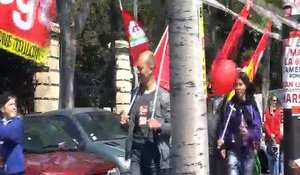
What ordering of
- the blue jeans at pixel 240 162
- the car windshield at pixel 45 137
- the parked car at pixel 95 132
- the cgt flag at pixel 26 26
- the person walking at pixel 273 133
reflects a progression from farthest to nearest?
the person walking at pixel 273 133, the parked car at pixel 95 132, the car windshield at pixel 45 137, the blue jeans at pixel 240 162, the cgt flag at pixel 26 26

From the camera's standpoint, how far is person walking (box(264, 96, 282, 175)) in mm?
15797

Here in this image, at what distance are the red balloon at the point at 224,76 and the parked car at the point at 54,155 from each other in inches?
71.8

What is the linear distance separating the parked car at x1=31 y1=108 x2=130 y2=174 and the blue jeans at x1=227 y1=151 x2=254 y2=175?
10.1ft

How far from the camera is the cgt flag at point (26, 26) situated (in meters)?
6.77

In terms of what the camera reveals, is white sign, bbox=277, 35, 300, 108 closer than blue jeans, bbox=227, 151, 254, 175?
Yes

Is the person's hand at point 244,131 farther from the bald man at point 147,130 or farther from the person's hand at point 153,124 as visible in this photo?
the person's hand at point 153,124

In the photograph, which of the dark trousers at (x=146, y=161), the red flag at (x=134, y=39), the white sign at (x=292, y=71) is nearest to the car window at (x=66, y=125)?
the red flag at (x=134, y=39)

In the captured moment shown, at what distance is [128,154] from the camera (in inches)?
312

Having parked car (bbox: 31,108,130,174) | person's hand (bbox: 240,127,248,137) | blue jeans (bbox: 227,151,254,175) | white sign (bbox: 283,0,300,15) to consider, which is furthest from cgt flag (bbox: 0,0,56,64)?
parked car (bbox: 31,108,130,174)

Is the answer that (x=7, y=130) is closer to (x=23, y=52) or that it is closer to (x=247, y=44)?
(x=23, y=52)

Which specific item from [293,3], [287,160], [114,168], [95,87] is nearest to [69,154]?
[114,168]

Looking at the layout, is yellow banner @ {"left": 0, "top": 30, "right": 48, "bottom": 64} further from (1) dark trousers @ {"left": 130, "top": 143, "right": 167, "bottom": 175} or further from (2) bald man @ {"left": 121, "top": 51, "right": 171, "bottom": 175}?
(1) dark trousers @ {"left": 130, "top": 143, "right": 167, "bottom": 175}

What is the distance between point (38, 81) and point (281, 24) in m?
15.7

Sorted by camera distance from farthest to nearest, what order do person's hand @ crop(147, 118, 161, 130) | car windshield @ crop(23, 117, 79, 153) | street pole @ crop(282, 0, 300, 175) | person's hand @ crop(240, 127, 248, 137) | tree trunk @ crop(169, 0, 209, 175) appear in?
car windshield @ crop(23, 117, 79, 153) < person's hand @ crop(240, 127, 248, 137) < street pole @ crop(282, 0, 300, 175) < person's hand @ crop(147, 118, 161, 130) < tree trunk @ crop(169, 0, 209, 175)
